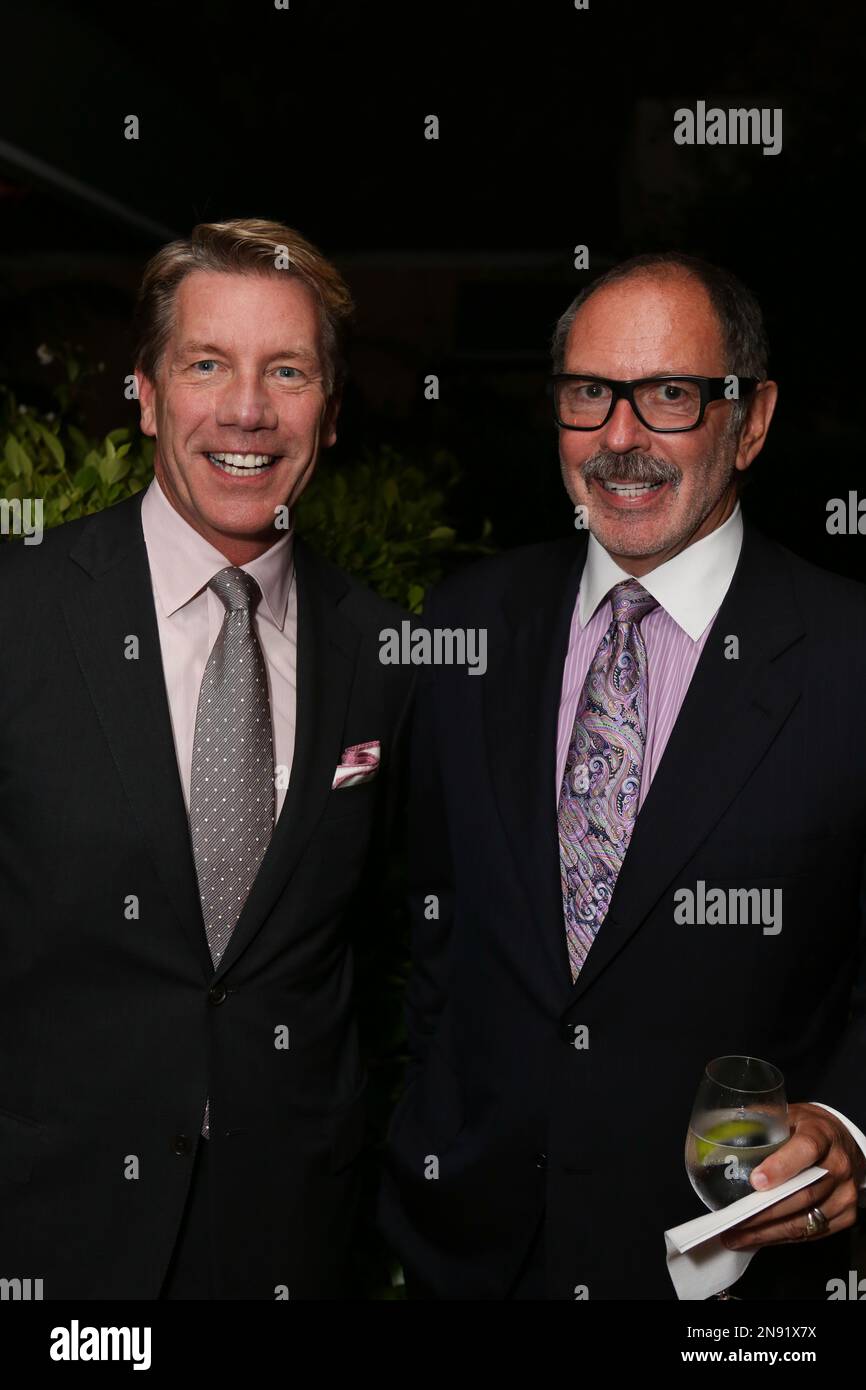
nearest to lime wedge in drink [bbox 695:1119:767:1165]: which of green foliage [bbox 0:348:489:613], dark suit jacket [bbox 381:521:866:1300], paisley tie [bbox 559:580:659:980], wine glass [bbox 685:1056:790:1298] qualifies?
wine glass [bbox 685:1056:790:1298]

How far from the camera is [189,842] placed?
2246mm

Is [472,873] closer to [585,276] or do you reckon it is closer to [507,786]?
[507,786]

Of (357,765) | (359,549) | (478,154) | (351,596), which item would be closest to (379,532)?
(359,549)

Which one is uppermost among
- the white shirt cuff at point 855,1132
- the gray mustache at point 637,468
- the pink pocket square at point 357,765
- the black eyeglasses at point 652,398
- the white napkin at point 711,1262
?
the black eyeglasses at point 652,398

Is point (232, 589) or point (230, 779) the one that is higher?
point (232, 589)

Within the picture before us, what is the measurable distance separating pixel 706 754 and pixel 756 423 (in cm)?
68

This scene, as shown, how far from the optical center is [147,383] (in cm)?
254

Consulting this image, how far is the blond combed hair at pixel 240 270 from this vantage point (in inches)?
94.3

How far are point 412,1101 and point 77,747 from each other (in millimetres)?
995

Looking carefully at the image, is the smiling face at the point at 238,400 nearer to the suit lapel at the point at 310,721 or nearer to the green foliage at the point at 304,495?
the suit lapel at the point at 310,721

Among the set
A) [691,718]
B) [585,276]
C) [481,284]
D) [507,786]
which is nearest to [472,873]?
[507,786]

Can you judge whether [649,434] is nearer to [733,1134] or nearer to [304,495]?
[733,1134]

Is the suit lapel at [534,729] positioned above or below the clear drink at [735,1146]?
above

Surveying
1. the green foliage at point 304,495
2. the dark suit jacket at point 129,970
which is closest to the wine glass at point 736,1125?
the dark suit jacket at point 129,970
